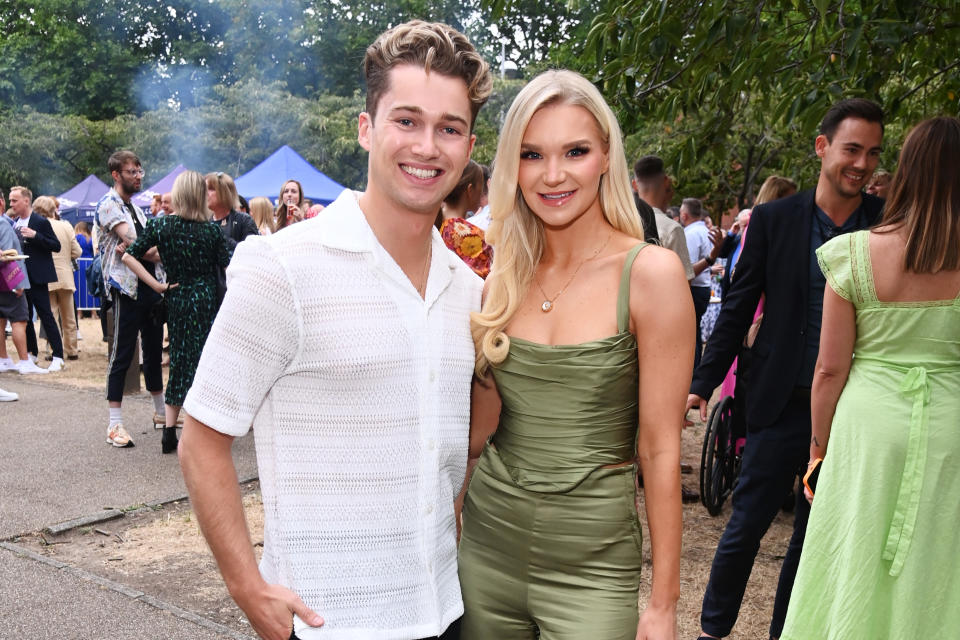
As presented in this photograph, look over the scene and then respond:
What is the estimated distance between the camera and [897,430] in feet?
10.1

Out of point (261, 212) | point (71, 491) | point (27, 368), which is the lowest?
point (27, 368)

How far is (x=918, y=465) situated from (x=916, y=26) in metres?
2.43

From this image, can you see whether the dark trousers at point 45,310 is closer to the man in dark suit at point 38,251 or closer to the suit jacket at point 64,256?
the man in dark suit at point 38,251

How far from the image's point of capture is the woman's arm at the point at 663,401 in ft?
6.94

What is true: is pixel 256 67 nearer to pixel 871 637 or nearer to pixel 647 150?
pixel 647 150

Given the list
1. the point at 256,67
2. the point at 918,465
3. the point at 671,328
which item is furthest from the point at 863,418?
the point at 256,67

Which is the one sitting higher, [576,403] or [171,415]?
[576,403]

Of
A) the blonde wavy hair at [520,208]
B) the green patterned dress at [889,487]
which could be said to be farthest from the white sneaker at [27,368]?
the green patterned dress at [889,487]

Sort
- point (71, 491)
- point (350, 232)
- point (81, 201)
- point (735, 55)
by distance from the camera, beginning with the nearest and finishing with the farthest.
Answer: point (350, 232) → point (735, 55) → point (71, 491) → point (81, 201)

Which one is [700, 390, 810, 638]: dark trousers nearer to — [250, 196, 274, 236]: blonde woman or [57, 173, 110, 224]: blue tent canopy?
[250, 196, 274, 236]: blonde woman

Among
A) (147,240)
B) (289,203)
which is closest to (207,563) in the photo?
(147,240)

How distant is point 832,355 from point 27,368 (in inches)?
424

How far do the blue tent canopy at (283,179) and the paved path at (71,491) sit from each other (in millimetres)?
6434

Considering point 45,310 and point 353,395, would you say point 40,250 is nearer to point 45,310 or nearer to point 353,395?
point 45,310
